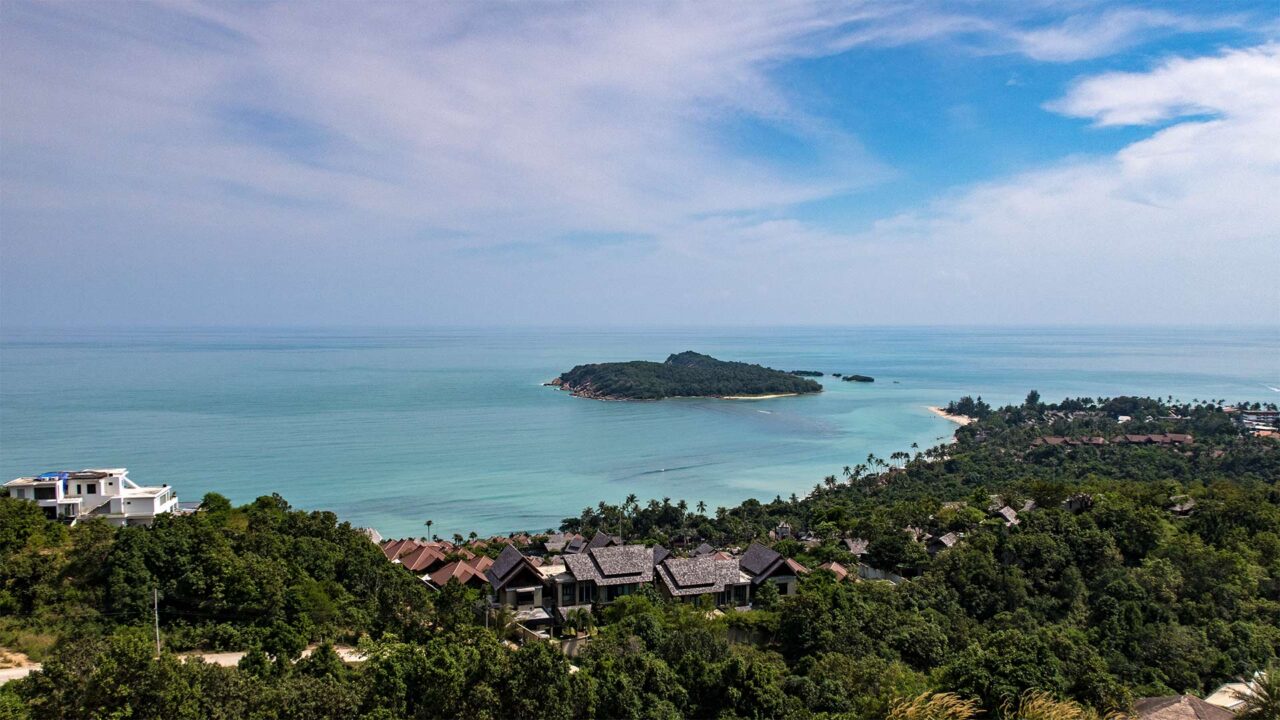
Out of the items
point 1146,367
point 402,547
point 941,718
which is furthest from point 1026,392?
point 941,718

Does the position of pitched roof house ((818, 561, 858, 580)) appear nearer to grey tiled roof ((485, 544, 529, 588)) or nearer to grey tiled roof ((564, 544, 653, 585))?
grey tiled roof ((564, 544, 653, 585))

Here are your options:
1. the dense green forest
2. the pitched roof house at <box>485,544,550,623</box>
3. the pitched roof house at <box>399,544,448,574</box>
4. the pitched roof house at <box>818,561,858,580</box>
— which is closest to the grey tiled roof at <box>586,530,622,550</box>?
the pitched roof house at <box>399,544,448,574</box>

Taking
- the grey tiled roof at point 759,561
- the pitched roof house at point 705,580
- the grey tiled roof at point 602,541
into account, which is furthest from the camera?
the grey tiled roof at point 602,541

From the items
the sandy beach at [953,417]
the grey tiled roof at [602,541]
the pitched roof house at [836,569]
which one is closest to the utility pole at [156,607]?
the grey tiled roof at [602,541]

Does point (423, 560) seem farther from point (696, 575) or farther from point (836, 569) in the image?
point (836, 569)

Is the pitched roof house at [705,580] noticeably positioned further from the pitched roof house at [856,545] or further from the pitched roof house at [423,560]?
the pitched roof house at [856,545]

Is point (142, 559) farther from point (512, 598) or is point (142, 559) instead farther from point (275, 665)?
point (512, 598)
